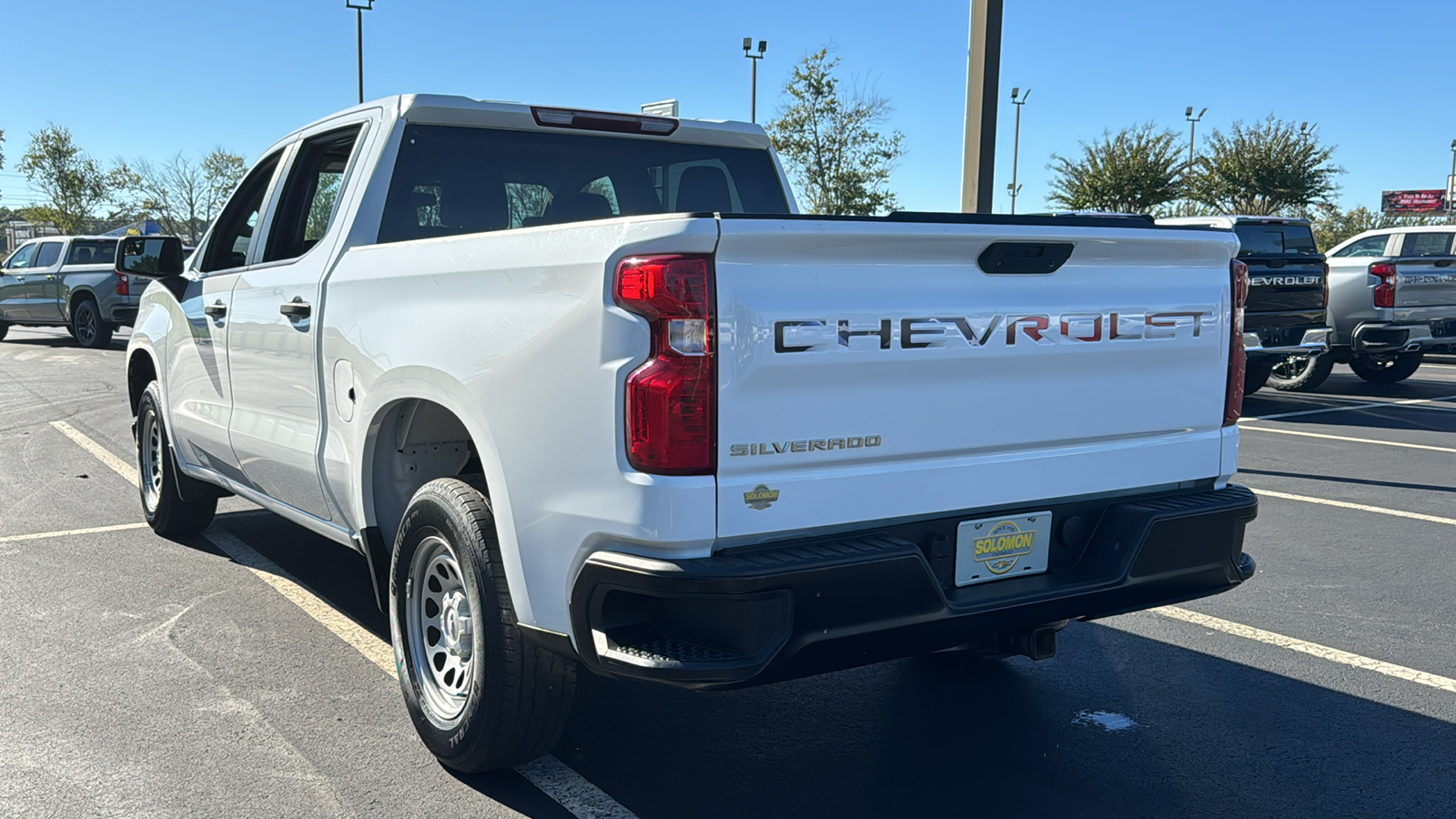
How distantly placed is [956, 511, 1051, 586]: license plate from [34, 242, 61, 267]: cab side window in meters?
20.7

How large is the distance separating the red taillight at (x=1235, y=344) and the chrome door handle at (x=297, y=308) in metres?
3.00

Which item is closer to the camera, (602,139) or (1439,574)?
(602,139)

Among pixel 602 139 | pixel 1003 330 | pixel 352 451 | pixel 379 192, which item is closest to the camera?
pixel 1003 330

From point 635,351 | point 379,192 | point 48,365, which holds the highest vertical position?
point 379,192

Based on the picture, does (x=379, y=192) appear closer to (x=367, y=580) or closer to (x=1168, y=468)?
(x=367, y=580)

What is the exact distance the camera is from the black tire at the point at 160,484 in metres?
5.96

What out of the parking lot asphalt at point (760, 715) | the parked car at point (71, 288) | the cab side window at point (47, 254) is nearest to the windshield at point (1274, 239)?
the parking lot asphalt at point (760, 715)

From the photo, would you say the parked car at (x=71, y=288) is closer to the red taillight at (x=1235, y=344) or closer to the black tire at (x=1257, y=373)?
the black tire at (x=1257, y=373)

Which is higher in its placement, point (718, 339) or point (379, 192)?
point (379, 192)

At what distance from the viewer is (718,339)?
8.56ft

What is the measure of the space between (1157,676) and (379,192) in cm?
328

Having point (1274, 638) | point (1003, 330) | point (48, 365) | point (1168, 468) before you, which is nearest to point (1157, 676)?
point (1274, 638)

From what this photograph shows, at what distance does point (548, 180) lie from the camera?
4.51 metres

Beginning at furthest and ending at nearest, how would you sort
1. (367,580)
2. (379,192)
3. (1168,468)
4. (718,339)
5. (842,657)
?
(367,580) < (379,192) < (1168,468) < (842,657) < (718,339)
